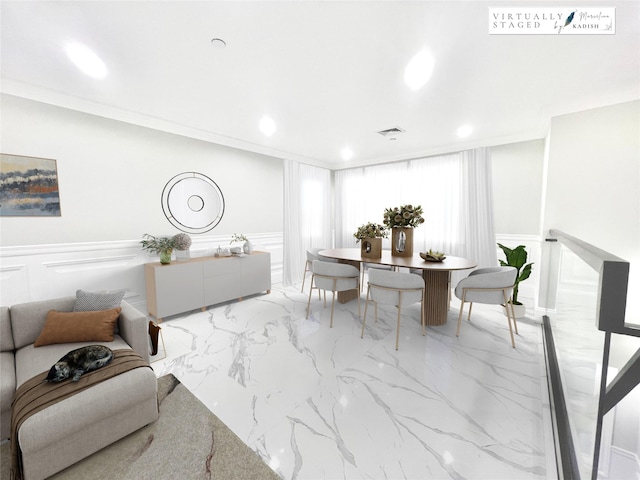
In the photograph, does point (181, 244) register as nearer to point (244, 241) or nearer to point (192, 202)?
point (192, 202)

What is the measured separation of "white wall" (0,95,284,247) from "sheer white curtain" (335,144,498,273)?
2.91 m

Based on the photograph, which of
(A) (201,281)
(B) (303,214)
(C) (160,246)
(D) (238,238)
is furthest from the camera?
(B) (303,214)

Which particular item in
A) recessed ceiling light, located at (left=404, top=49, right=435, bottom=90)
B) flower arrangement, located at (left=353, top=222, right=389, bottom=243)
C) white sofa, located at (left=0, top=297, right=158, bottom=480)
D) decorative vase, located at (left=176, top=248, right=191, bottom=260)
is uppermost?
recessed ceiling light, located at (left=404, top=49, right=435, bottom=90)

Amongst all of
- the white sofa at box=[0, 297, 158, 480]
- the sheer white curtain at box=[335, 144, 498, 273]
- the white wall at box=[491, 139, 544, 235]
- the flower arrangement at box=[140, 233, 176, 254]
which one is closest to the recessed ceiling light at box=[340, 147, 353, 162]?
the sheer white curtain at box=[335, 144, 498, 273]

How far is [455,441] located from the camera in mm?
1602

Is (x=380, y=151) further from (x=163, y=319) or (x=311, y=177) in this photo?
(x=163, y=319)

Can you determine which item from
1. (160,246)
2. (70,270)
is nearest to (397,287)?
(160,246)

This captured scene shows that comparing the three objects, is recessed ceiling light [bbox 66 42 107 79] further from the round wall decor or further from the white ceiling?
the round wall decor

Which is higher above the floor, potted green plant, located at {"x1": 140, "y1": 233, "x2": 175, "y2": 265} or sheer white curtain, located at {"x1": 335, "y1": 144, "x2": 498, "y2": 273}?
sheer white curtain, located at {"x1": 335, "y1": 144, "x2": 498, "y2": 273}

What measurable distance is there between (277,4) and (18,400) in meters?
2.70

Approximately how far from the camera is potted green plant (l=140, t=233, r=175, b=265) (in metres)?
3.49

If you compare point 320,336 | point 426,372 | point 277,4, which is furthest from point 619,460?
point 277,4

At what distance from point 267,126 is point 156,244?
2204 millimetres

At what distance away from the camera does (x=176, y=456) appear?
1.53 metres
